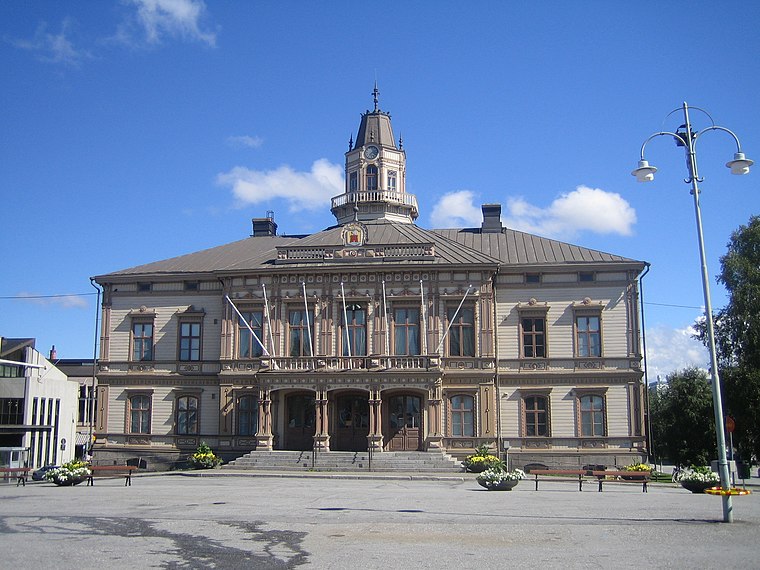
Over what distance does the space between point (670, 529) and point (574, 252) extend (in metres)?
27.9

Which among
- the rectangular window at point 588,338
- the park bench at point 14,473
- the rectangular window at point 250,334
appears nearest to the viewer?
the park bench at point 14,473

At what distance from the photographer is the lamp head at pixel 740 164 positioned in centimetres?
1722

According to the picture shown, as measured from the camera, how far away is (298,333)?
137ft

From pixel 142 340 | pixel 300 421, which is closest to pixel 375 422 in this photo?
pixel 300 421

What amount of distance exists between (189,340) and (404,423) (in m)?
12.3

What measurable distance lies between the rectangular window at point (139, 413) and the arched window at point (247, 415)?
522 centimetres

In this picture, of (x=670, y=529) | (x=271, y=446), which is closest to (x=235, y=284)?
(x=271, y=446)

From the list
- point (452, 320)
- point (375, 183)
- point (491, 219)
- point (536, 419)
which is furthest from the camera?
point (375, 183)

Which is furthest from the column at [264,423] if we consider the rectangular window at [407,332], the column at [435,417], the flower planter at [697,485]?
the flower planter at [697,485]

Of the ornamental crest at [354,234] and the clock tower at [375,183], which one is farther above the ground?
the clock tower at [375,183]

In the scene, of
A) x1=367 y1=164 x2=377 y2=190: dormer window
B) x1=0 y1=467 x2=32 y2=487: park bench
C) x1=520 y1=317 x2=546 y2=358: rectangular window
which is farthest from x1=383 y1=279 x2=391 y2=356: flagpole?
x1=0 y1=467 x2=32 y2=487: park bench

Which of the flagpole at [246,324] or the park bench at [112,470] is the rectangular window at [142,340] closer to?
the flagpole at [246,324]

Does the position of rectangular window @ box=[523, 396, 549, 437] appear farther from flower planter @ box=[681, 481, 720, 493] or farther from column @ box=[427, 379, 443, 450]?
flower planter @ box=[681, 481, 720, 493]

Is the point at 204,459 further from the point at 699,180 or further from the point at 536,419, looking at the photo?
the point at 699,180
